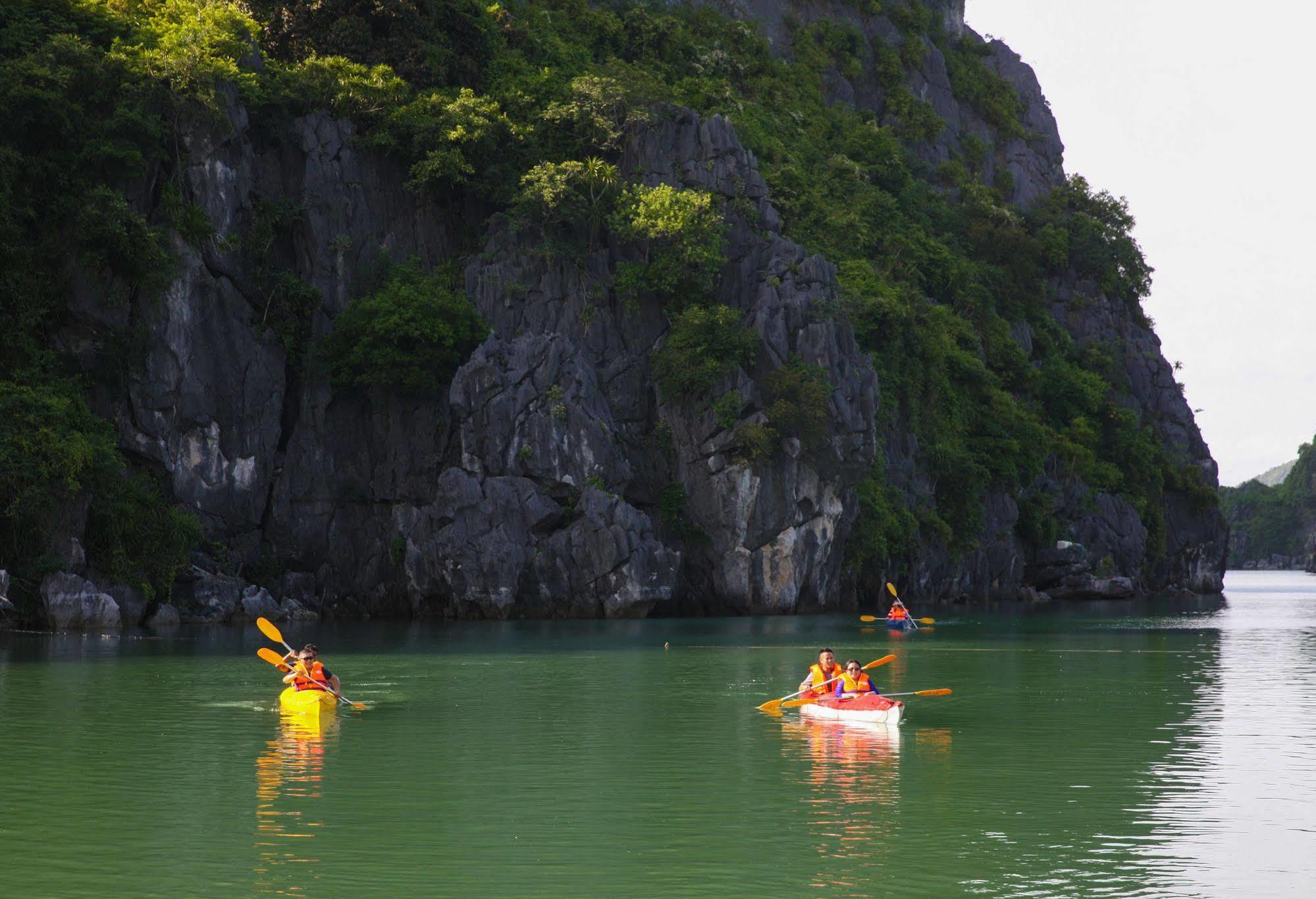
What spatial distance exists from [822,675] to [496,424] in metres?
29.9

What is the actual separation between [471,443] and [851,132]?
43.4 meters

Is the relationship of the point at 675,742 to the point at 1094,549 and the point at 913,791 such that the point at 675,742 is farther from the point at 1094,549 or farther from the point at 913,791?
the point at 1094,549

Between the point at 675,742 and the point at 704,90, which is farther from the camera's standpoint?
the point at 704,90

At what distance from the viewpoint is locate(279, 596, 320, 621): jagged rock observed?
50.4m

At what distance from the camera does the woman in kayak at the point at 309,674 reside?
81.6 ft

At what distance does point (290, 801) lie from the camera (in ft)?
53.3

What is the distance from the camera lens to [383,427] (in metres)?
56.9

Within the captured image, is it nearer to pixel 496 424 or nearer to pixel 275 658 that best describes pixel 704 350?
pixel 496 424

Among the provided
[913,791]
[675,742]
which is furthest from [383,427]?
[913,791]

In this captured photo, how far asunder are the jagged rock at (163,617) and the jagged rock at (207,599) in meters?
1.22

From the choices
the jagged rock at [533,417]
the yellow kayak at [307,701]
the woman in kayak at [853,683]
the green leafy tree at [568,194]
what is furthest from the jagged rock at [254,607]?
the woman in kayak at [853,683]

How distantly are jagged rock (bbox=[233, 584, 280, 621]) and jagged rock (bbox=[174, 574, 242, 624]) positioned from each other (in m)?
0.25

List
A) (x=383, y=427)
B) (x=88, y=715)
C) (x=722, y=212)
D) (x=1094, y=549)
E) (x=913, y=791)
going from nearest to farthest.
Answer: (x=913, y=791), (x=88, y=715), (x=383, y=427), (x=722, y=212), (x=1094, y=549)

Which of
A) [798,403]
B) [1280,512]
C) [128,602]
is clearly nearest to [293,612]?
[128,602]
